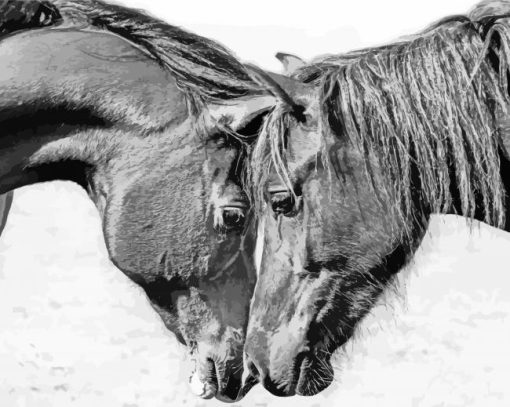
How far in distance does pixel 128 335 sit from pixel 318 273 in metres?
0.59

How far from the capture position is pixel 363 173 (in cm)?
110

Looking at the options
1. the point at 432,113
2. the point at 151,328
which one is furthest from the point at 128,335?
the point at 432,113

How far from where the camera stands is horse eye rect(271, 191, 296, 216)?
3.76 feet

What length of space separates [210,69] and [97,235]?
0.42 meters

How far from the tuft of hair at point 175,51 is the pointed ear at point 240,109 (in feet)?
0.08

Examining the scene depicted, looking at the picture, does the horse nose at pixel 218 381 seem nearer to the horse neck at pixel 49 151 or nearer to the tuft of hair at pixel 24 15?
the horse neck at pixel 49 151

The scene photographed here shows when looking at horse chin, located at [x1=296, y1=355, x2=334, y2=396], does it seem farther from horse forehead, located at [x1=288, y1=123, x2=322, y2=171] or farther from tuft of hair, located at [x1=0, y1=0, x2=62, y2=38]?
tuft of hair, located at [x1=0, y1=0, x2=62, y2=38]

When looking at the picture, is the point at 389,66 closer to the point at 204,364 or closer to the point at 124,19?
the point at 124,19

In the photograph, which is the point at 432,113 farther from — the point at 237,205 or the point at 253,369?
the point at 253,369

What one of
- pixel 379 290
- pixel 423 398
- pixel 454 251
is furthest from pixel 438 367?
pixel 379 290

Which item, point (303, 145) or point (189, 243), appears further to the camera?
point (189, 243)

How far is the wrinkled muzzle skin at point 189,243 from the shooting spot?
1329 mm

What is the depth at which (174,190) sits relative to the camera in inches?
52.9

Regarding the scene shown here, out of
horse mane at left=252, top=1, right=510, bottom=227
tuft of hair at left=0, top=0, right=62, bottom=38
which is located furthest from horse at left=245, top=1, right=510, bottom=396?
tuft of hair at left=0, top=0, right=62, bottom=38
